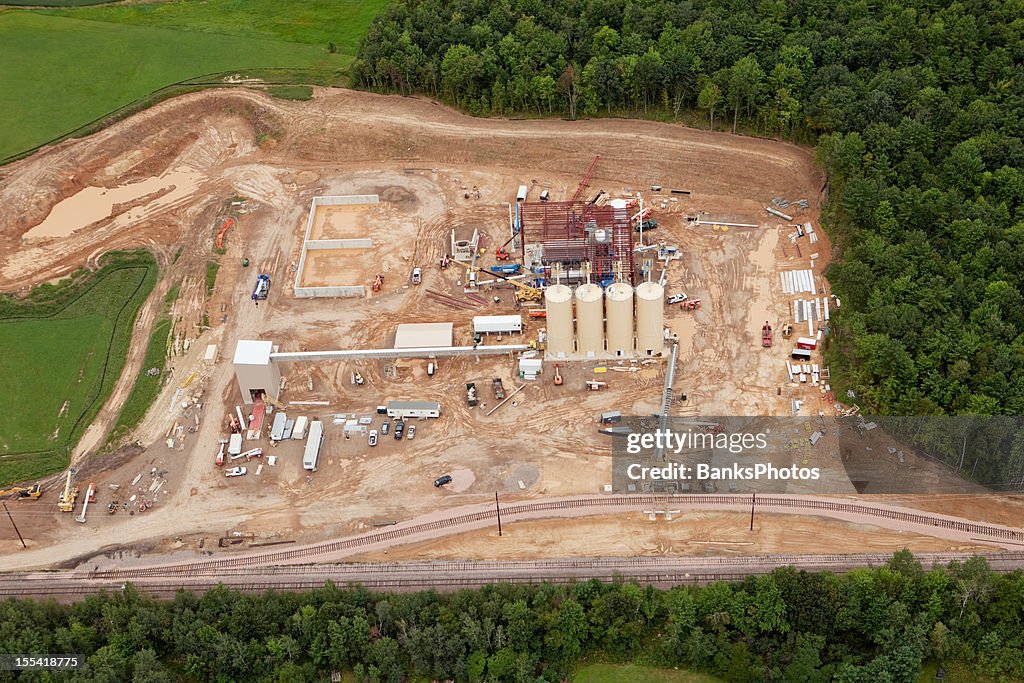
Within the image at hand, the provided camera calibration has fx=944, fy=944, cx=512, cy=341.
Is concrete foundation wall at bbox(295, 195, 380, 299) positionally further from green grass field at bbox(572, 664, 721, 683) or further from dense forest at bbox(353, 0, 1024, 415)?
green grass field at bbox(572, 664, 721, 683)

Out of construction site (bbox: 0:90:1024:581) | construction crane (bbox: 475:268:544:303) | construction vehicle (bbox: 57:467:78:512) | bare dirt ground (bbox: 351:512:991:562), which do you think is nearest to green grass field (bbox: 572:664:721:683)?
bare dirt ground (bbox: 351:512:991:562)

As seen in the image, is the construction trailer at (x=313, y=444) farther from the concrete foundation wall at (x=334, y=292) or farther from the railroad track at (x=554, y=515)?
the concrete foundation wall at (x=334, y=292)

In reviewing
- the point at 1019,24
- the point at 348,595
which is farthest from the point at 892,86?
the point at 348,595

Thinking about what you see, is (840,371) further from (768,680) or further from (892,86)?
(892,86)
